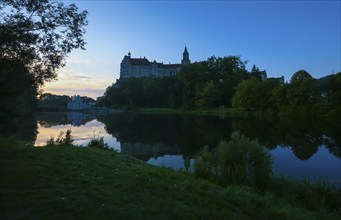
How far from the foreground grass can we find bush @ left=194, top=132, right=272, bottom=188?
1.72 meters

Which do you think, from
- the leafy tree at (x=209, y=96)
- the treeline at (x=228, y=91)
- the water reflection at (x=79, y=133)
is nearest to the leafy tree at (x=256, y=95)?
the treeline at (x=228, y=91)

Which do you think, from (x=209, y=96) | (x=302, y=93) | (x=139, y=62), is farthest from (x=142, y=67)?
(x=302, y=93)

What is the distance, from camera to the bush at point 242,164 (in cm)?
1073

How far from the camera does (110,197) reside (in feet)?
21.1

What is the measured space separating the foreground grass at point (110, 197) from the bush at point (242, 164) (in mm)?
1721

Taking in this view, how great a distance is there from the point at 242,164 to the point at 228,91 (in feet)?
275

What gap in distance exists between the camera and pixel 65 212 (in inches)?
213

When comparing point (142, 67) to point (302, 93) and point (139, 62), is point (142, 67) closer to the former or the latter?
point (139, 62)

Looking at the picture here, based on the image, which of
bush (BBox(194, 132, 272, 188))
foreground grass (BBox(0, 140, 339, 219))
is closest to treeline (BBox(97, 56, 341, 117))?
bush (BBox(194, 132, 272, 188))

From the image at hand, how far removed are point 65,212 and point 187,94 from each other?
100848mm

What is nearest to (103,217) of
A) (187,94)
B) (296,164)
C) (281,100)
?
(296,164)

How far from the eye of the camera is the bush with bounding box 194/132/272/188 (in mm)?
10727

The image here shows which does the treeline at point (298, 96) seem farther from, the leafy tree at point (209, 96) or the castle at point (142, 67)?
the castle at point (142, 67)

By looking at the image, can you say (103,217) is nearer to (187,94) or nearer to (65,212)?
(65,212)
